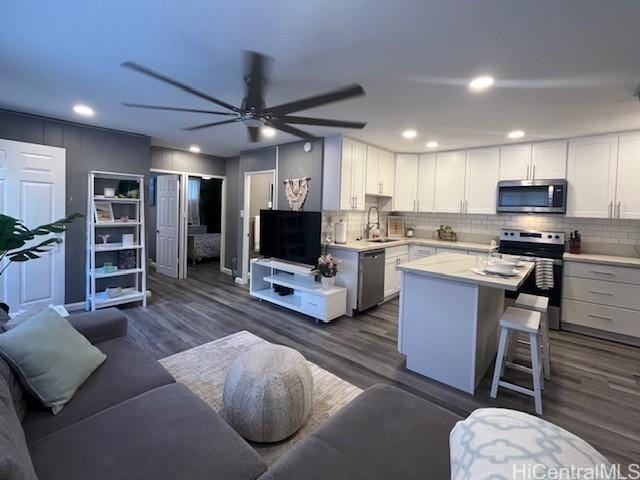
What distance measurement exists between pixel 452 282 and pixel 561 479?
6.44 feet

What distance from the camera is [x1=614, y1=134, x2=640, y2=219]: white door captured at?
3725 millimetres

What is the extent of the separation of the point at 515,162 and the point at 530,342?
9.80 ft

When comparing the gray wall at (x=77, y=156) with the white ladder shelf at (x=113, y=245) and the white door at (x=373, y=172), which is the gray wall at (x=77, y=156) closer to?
the white ladder shelf at (x=113, y=245)

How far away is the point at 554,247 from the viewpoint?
13.6ft

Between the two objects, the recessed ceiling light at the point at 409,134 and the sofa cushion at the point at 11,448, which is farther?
the recessed ceiling light at the point at 409,134

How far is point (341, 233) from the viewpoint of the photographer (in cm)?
462

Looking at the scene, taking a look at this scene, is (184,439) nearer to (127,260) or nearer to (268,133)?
(268,133)

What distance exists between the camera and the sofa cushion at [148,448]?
1.17 m

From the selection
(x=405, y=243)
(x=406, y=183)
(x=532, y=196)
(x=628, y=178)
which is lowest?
(x=405, y=243)

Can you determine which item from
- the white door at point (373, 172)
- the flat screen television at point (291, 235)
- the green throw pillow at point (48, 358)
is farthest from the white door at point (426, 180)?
the green throw pillow at point (48, 358)

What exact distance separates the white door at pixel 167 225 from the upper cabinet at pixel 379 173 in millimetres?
3739

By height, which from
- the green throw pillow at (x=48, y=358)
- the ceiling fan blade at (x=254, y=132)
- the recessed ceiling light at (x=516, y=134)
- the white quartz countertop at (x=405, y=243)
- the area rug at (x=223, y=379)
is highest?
the recessed ceiling light at (x=516, y=134)

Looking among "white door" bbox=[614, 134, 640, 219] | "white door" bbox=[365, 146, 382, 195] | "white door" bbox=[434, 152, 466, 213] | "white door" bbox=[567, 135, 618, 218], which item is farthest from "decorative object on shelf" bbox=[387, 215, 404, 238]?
"white door" bbox=[614, 134, 640, 219]

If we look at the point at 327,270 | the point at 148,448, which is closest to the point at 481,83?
the point at 327,270
